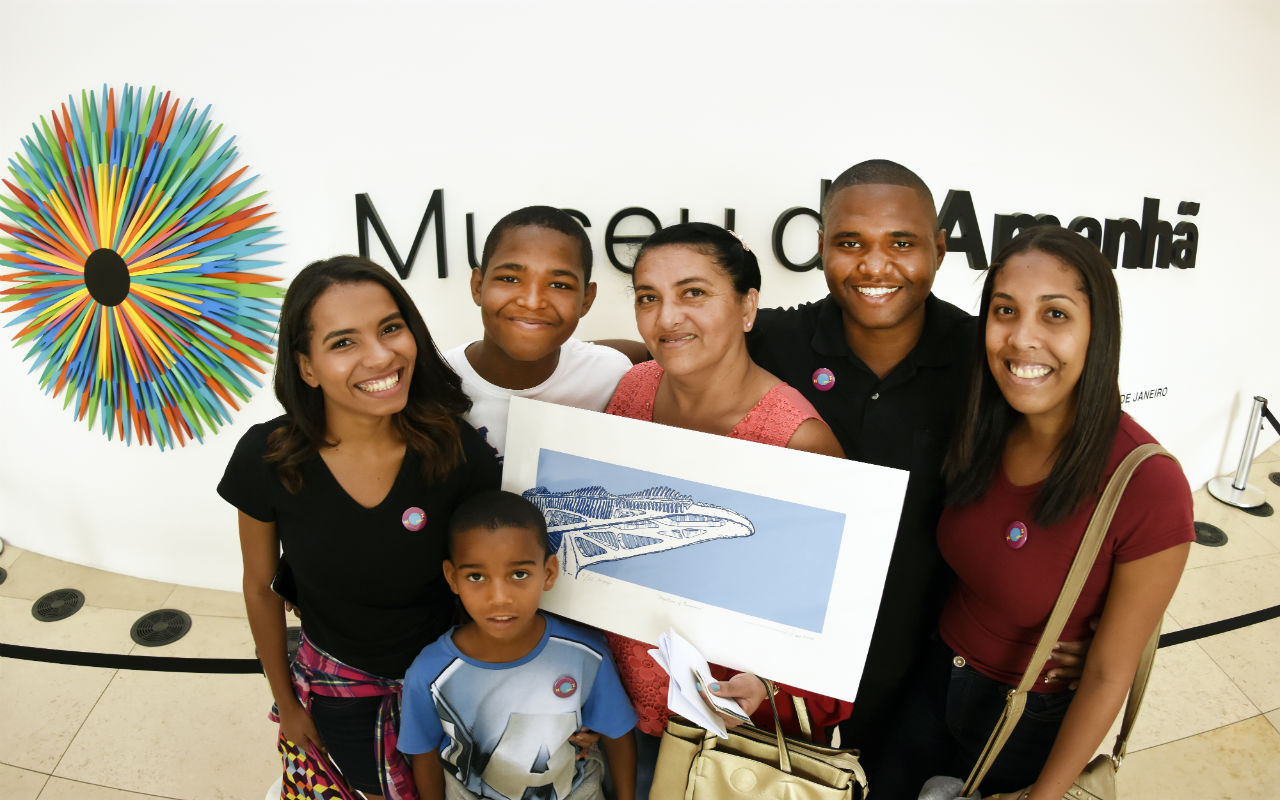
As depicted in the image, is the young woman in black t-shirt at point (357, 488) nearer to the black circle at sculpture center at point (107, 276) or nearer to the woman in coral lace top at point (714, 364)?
the woman in coral lace top at point (714, 364)

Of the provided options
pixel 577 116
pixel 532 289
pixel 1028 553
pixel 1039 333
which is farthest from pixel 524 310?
→ pixel 577 116

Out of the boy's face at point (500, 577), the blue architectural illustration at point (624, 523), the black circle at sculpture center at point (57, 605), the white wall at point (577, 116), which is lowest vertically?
the black circle at sculpture center at point (57, 605)

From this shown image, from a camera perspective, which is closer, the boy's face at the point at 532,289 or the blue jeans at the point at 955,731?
the blue jeans at the point at 955,731

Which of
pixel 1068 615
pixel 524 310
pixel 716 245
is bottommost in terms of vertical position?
pixel 1068 615

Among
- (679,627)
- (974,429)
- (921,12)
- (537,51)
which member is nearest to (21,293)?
(537,51)

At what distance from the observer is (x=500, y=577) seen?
1431 millimetres

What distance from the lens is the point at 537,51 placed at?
2.93 meters

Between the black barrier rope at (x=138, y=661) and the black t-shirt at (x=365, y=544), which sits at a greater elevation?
the black t-shirt at (x=365, y=544)

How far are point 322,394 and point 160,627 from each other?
2.68 m

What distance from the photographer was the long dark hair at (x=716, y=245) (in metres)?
1.47

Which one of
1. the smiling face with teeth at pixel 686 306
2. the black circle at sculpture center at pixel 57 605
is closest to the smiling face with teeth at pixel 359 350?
the smiling face with teeth at pixel 686 306

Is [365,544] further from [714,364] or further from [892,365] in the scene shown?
[892,365]

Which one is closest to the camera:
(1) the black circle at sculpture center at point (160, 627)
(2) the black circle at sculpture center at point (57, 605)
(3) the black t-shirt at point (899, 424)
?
(3) the black t-shirt at point (899, 424)

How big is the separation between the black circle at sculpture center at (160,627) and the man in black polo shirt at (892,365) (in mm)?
3192
